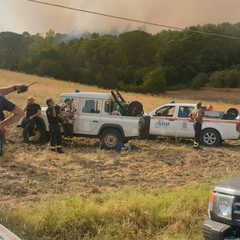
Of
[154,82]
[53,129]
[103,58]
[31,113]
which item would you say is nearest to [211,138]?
[53,129]

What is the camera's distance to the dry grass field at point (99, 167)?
8750 mm

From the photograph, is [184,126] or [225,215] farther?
[184,126]

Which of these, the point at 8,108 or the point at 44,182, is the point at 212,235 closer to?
the point at 8,108

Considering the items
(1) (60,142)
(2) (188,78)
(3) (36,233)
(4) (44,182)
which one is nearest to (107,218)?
(3) (36,233)

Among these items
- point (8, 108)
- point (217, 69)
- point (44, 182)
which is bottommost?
point (44, 182)

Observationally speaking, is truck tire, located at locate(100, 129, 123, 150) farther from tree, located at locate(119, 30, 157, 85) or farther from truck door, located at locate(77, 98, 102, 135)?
tree, located at locate(119, 30, 157, 85)

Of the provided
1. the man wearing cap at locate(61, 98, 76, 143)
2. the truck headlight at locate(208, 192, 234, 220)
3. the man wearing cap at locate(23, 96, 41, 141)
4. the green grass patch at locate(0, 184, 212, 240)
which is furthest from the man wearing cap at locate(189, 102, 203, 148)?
the truck headlight at locate(208, 192, 234, 220)

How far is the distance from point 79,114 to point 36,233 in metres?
9.21

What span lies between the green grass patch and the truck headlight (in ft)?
3.99

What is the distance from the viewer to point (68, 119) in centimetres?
1455

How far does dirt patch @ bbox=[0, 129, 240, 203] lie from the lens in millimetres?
8766

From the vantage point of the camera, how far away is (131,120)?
574 inches

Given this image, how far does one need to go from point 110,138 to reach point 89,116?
0.96 m

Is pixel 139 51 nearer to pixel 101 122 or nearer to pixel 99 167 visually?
pixel 101 122
